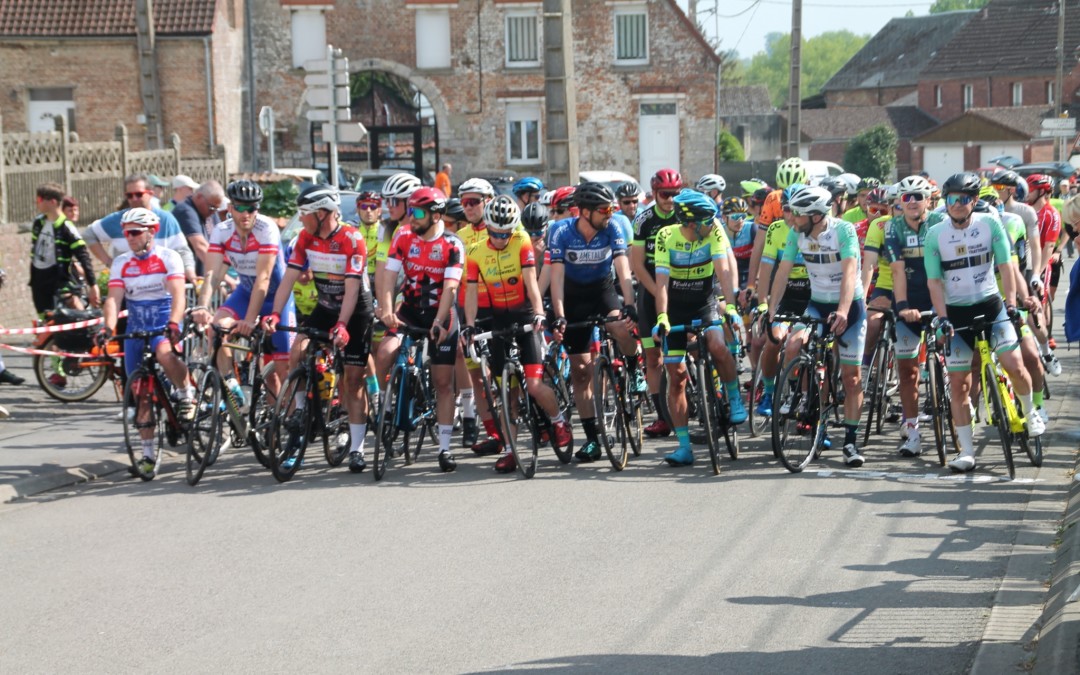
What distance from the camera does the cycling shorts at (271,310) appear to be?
Result: 11.9 m

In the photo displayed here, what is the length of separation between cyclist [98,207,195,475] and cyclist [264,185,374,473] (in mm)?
743

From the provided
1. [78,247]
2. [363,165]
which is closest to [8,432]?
[78,247]

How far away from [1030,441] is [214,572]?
640 centimetres

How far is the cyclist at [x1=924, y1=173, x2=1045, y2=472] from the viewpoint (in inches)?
422

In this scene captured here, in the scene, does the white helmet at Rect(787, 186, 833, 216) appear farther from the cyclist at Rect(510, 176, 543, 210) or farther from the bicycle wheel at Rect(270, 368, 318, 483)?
the bicycle wheel at Rect(270, 368, 318, 483)

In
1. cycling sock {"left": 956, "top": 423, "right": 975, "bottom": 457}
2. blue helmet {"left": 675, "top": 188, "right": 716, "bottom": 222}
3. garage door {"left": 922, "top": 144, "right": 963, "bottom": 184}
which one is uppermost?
garage door {"left": 922, "top": 144, "right": 963, "bottom": 184}

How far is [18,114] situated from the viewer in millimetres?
45500

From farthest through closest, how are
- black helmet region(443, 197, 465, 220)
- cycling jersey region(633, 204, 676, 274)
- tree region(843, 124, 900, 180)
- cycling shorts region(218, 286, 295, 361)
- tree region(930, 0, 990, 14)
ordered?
tree region(930, 0, 990, 14), tree region(843, 124, 900, 180), black helmet region(443, 197, 465, 220), cycling jersey region(633, 204, 676, 274), cycling shorts region(218, 286, 295, 361)

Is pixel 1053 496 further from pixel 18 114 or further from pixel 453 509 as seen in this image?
pixel 18 114

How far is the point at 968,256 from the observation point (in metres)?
10.8

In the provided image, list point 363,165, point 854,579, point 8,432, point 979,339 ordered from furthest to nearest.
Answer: point 363,165 → point 8,432 → point 979,339 → point 854,579

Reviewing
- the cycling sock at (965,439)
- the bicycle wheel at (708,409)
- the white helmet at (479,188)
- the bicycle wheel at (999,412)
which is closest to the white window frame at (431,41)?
the white helmet at (479,188)

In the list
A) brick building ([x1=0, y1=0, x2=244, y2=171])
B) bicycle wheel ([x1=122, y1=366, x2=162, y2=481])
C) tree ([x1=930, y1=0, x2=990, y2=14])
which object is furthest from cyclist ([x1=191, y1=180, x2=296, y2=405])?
tree ([x1=930, y1=0, x2=990, y2=14])

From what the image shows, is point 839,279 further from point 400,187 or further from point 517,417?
point 400,187
